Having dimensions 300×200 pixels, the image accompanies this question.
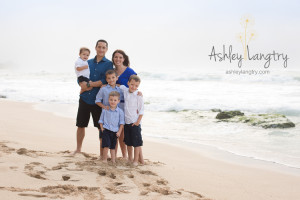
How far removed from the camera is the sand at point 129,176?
10.9 feet

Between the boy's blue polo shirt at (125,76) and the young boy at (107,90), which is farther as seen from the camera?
the boy's blue polo shirt at (125,76)

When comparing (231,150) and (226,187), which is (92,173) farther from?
(231,150)

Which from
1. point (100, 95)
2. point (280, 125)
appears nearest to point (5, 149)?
point (100, 95)

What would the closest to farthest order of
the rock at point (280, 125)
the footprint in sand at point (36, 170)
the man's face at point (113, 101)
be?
1. the footprint in sand at point (36, 170)
2. the man's face at point (113, 101)
3. the rock at point (280, 125)

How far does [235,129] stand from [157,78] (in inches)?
859

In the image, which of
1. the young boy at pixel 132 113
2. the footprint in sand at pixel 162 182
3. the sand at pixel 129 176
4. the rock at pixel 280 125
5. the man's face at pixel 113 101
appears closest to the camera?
the sand at pixel 129 176

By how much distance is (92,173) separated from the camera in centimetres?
394

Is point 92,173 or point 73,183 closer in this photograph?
point 73,183

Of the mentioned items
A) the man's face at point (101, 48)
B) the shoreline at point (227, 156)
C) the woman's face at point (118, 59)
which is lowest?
the shoreline at point (227, 156)

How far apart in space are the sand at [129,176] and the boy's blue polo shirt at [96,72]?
2.74 ft

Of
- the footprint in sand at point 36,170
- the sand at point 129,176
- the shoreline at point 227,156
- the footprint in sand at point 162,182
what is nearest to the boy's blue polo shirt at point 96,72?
the sand at point 129,176

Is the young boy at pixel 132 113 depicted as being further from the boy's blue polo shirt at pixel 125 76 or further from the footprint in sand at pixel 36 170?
the footprint in sand at pixel 36 170

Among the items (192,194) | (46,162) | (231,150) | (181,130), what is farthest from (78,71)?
(181,130)

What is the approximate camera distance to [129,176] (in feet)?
13.1
